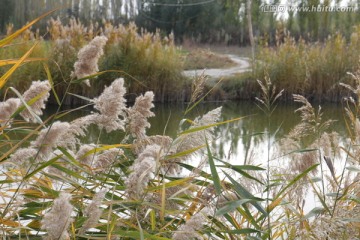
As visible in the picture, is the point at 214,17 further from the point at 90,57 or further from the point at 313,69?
the point at 90,57

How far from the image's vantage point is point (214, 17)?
16438 mm

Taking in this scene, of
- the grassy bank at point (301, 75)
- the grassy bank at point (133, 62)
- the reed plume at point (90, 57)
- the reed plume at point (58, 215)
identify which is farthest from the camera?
the grassy bank at point (301, 75)

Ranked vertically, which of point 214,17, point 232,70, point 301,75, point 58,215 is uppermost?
point 58,215

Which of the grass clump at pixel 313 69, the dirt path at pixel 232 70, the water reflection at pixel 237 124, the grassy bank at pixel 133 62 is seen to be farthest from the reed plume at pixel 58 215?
the dirt path at pixel 232 70

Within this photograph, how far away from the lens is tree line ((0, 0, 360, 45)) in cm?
1410

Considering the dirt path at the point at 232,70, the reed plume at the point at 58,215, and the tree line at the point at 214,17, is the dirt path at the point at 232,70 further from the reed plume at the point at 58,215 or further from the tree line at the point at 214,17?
the reed plume at the point at 58,215

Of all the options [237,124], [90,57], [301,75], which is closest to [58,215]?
[90,57]

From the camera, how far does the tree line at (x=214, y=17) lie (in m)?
14.1

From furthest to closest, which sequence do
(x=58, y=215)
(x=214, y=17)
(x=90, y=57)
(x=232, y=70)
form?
1. (x=214, y=17)
2. (x=232, y=70)
3. (x=90, y=57)
4. (x=58, y=215)

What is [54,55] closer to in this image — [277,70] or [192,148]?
[277,70]

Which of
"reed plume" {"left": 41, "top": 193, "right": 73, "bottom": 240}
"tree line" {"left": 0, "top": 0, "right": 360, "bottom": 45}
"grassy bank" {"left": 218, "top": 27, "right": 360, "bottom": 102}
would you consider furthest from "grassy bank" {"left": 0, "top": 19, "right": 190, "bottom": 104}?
"reed plume" {"left": 41, "top": 193, "right": 73, "bottom": 240}

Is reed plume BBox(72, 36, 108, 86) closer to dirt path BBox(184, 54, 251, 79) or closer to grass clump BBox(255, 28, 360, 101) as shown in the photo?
grass clump BBox(255, 28, 360, 101)

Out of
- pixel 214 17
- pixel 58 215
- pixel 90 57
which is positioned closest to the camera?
pixel 58 215

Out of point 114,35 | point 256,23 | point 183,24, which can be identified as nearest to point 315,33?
point 256,23
